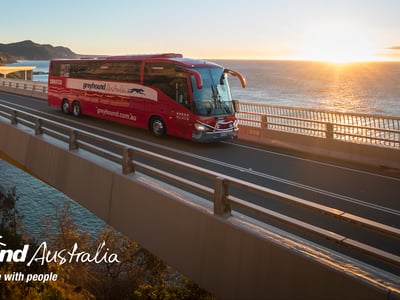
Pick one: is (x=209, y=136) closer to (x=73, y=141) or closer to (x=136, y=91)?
(x=136, y=91)

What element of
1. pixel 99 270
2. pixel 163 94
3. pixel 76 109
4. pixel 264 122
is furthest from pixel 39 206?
pixel 264 122

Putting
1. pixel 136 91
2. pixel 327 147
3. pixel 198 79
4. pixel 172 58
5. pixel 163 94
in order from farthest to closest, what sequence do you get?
1. pixel 136 91
2. pixel 172 58
3. pixel 163 94
4. pixel 327 147
5. pixel 198 79

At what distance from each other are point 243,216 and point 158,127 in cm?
1063

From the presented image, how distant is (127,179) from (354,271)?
5.03 metres

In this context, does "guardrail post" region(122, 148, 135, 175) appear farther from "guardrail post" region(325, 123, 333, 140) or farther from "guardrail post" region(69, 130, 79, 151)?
"guardrail post" region(325, 123, 333, 140)

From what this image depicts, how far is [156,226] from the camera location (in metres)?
7.70

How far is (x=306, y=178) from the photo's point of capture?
1132cm

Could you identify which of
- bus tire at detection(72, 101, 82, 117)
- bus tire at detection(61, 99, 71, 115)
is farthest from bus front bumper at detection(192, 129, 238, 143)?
bus tire at detection(61, 99, 71, 115)

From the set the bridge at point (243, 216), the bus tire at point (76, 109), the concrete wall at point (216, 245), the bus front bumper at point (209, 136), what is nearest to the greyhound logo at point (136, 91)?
the bus front bumper at point (209, 136)

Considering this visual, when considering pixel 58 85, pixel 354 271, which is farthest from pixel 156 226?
pixel 58 85

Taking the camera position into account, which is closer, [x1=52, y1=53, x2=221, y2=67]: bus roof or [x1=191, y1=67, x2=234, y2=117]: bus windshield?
[x1=191, y1=67, x2=234, y2=117]: bus windshield

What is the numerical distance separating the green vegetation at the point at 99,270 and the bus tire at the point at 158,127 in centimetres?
1081

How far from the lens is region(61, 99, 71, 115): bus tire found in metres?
23.2

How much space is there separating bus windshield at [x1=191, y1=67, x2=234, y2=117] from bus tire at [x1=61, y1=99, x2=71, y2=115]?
10.4 metres
